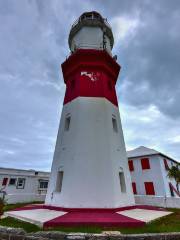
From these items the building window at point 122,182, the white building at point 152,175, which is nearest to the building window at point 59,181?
the building window at point 122,182

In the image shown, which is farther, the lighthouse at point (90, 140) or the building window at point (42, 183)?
the building window at point (42, 183)

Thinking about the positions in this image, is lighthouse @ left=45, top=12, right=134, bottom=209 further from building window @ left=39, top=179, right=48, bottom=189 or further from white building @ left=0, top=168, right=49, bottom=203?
building window @ left=39, top=179, right=48, bottom=189

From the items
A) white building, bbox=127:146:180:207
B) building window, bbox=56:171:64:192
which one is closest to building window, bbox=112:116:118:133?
building window, bbox=56:171:64:192

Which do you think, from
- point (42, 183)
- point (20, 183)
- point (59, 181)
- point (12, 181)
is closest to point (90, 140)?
point (59, 181)

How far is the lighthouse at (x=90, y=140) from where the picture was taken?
1035 cm

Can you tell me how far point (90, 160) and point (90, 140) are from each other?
1.32m

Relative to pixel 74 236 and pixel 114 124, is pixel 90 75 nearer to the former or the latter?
pixel 114 124

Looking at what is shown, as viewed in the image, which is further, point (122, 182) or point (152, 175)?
point (152, 175)

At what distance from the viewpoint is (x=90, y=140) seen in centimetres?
1152

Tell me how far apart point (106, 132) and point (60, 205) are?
17.7ft

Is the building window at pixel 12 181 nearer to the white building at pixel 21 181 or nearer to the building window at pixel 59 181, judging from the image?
the white building at pixel 21 181

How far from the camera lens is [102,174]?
10.6 m

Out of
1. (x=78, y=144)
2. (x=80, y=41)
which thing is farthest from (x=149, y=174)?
(x=80, y=41)

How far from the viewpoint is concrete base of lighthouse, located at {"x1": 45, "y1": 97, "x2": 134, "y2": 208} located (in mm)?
10219
